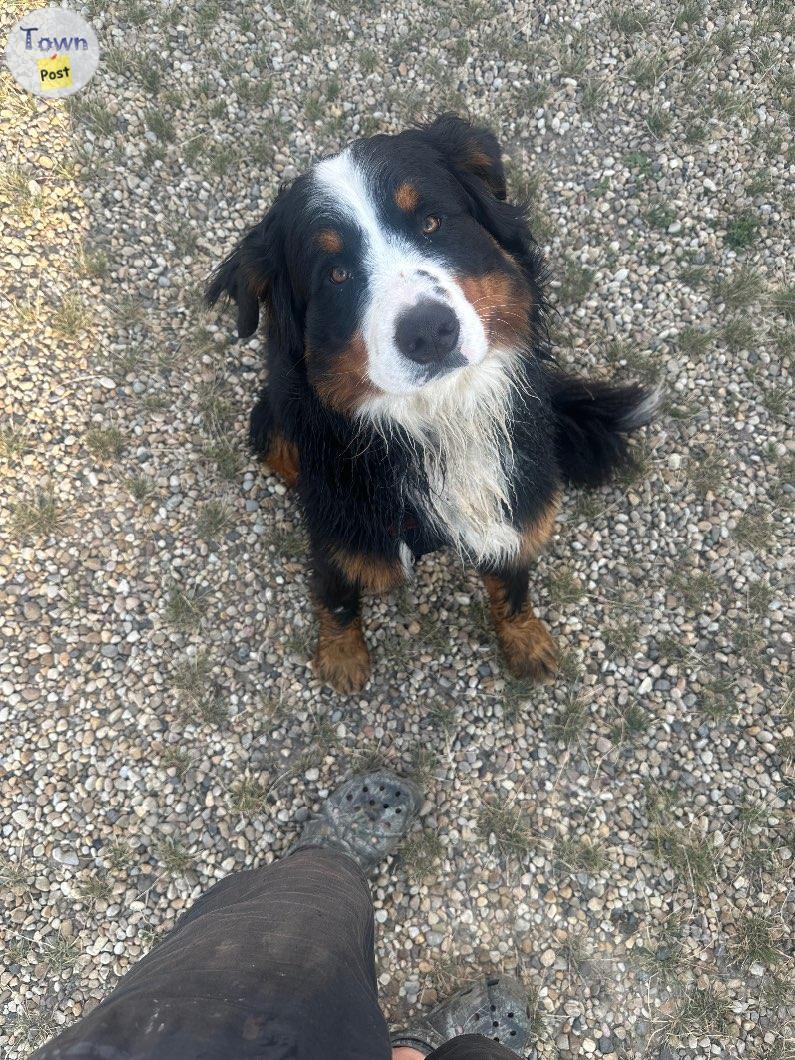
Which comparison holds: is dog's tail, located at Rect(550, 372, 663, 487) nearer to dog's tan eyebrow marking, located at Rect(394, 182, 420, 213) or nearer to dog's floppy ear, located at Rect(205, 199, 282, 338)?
dog's tan eyebrow marking, located at Rect(394, 182, 420, 213)

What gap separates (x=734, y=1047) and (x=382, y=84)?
4.96 metres

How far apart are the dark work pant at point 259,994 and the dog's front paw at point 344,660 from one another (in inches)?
41.5

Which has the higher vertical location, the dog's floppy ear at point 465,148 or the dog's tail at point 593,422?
the dog's floppy ear at point 465,148

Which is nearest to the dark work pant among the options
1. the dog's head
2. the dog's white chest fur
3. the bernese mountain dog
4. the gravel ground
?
the gravel ground

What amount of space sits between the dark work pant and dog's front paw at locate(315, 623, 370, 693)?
3.46 feet

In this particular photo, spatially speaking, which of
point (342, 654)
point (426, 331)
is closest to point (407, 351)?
point (426, 331)

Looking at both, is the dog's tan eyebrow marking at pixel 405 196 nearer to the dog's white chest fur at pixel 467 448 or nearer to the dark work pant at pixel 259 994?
the dog's white chest fur at pixel 467 448

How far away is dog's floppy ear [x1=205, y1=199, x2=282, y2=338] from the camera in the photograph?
220cm

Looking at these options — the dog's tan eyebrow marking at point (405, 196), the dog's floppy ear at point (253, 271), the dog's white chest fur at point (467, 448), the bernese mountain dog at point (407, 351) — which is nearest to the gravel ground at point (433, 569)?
the bernese mountain dog at point (407, 351)

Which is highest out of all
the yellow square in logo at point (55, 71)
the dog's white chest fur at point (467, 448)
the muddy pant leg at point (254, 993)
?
the dog's white chest fur at point (467, 448)

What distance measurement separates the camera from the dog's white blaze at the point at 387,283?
1.89 m

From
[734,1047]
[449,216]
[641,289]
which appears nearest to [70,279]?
[449,216]

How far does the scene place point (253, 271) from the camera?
222 cm

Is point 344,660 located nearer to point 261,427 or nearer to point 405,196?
point 261,427
